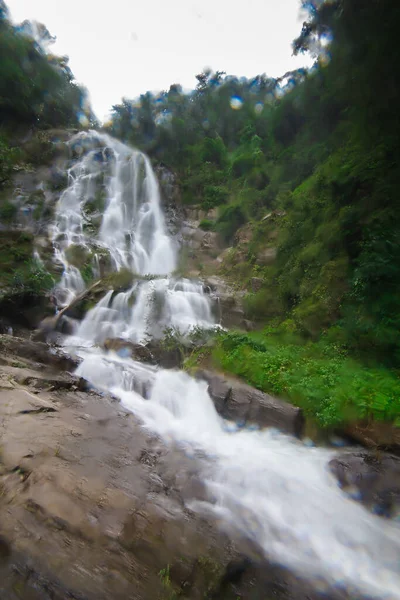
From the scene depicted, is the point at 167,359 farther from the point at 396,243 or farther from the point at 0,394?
the point at 396,243

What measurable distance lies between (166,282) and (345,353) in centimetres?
892

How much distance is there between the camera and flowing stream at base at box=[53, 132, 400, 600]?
3.73m

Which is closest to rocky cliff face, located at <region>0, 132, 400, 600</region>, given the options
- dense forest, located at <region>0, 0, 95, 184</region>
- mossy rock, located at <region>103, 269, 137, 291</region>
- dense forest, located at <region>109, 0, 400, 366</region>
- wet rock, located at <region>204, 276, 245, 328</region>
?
dense forest, located at <region>109, 0, 400, 366</region>

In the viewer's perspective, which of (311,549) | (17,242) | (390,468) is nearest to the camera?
(311,549)

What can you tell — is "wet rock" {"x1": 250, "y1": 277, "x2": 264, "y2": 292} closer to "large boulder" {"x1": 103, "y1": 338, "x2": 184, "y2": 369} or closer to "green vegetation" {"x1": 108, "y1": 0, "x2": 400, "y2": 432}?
"green vegetation" {"x1": 108, "y1": 0, "x2": 400, "y2": 432}

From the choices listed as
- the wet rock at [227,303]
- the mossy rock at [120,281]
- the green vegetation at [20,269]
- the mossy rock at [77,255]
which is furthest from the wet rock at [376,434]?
the mossy rock at [77,255]

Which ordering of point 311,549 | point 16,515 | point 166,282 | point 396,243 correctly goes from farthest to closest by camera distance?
point 166,282 → point 396,243 → point 311,549 → point 16,515

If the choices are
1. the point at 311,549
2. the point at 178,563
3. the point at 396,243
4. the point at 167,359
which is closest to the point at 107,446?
the point at 178,563

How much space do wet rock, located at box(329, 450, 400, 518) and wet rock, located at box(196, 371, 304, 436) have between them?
1.12m

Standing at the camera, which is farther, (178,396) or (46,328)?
(46,328)

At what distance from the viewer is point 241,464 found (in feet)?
17.3

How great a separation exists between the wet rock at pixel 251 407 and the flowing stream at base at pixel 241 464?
0.19 metres

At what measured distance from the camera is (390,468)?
14.7 feet

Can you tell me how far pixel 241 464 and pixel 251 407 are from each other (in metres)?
1.32
